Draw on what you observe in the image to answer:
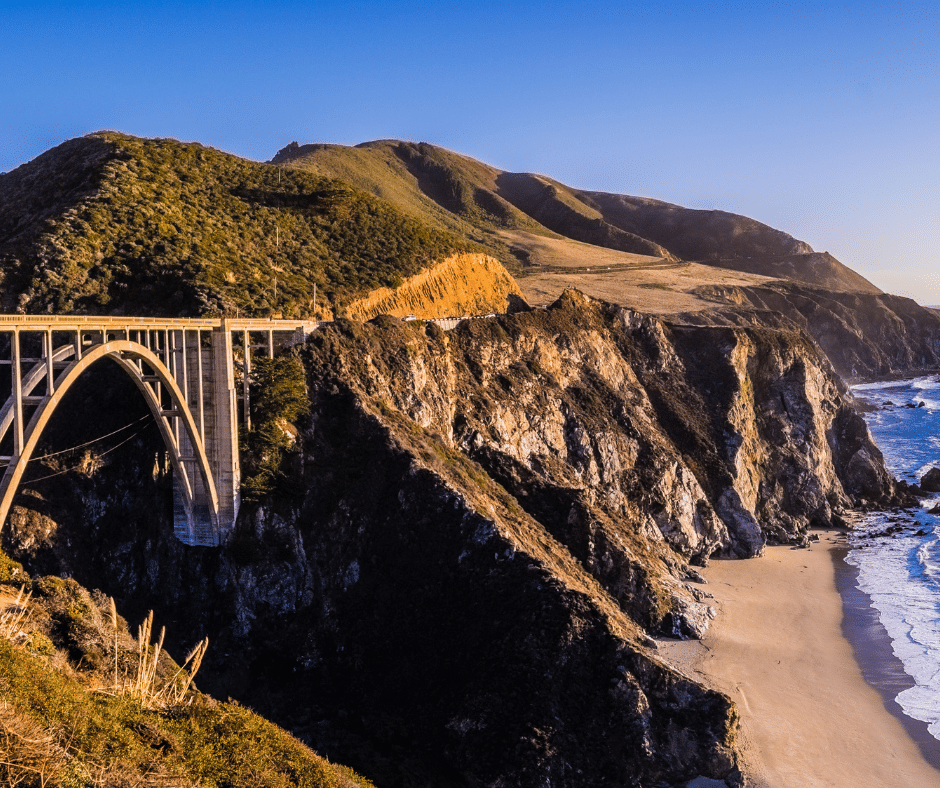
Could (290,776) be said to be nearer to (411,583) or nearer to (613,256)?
(411,583)

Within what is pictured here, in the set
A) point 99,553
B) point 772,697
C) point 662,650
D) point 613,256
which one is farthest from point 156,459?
point 613,256

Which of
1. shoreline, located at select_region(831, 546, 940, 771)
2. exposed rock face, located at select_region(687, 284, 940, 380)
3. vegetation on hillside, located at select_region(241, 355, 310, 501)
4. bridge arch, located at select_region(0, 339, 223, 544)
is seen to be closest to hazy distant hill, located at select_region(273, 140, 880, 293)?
exposed rock face, located at select_region(687, 284, 940, 380)

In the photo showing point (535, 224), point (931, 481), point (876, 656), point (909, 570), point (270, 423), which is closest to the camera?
point (270, 423)

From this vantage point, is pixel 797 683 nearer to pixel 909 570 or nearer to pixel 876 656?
pixel 876 656

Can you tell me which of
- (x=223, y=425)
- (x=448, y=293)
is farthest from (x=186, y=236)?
(x=223, y=425)

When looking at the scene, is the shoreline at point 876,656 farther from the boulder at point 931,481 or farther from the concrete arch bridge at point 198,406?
the concrete arch bridge at point 198,406

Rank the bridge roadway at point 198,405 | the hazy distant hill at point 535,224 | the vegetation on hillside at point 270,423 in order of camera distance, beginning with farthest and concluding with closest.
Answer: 1. the hazy distant hill at point 535,224
2. the vegetation on hillside at point 270,423
3. the bridge roadway at point 198,405

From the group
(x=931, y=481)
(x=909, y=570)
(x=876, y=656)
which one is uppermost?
(x=931, y=481)

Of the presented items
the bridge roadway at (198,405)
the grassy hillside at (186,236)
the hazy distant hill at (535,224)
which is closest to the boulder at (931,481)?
the grassy hillside at (186,236)
